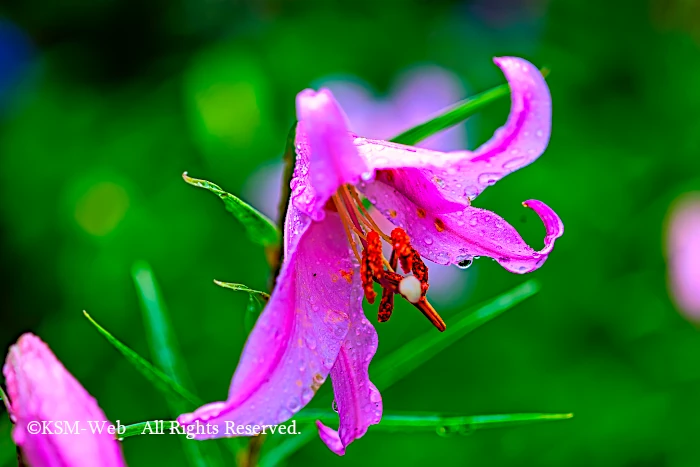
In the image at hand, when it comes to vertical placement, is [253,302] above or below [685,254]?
above

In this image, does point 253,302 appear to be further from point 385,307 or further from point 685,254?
point 685,254

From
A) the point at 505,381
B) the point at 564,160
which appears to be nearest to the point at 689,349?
the point at 505,381

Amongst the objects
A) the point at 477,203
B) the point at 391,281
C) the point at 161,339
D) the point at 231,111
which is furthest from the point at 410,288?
the point at 231,111

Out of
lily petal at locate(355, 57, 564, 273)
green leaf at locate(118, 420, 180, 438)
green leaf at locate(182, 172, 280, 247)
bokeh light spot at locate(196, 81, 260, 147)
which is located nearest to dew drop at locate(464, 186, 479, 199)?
lily petal at locate(355, 57, 564, 273)

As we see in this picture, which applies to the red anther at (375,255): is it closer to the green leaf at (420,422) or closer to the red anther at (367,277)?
the red anther at (367,277)

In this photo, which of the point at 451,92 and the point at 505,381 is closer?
the point at 505,381

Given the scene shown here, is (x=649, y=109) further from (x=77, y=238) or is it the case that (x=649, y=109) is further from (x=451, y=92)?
(x=77, y=238)
